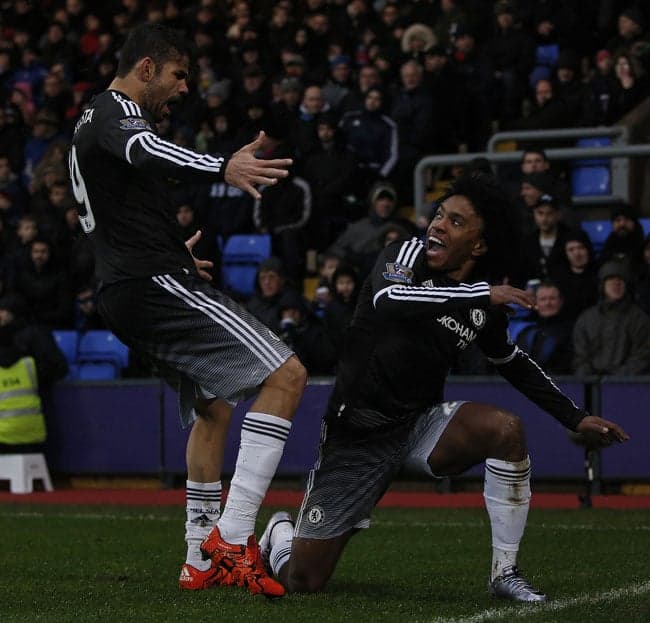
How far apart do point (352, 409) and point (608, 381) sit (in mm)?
5880

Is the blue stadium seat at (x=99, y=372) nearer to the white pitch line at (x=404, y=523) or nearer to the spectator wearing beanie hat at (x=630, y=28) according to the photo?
the white pitch line at (x=404, y=523)

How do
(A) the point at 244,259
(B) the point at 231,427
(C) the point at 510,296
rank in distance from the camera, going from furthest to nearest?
(A) the point at 244,259
(B) the point at 231,427
(C) the point at 510,296

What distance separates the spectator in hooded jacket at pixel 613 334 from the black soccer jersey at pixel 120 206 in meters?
6.45

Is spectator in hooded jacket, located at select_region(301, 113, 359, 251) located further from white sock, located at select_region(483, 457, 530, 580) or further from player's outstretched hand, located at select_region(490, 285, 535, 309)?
player's outstretched hand, located at select_region(490, 285, 535, 309)

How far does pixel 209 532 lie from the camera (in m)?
6.30

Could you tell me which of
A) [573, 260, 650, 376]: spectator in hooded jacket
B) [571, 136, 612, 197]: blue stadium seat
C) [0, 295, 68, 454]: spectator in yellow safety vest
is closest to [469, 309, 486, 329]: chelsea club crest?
[573, 260, 650, 376]: spectator in hooded jacket

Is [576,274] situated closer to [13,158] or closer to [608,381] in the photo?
[608,381]

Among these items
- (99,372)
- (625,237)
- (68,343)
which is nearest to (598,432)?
(625,237)

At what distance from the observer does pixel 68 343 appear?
14961mm

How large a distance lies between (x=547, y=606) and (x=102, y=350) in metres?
9.58

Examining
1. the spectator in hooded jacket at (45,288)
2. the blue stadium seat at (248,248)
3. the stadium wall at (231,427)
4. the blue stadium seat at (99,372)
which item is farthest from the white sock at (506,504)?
the spectator in hooded jacket at (45,288)

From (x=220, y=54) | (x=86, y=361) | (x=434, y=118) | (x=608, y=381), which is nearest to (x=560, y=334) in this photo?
(x=608, y=381)

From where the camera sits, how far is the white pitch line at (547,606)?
5.40 metres

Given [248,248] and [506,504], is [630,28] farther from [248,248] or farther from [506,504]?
[506,504]
